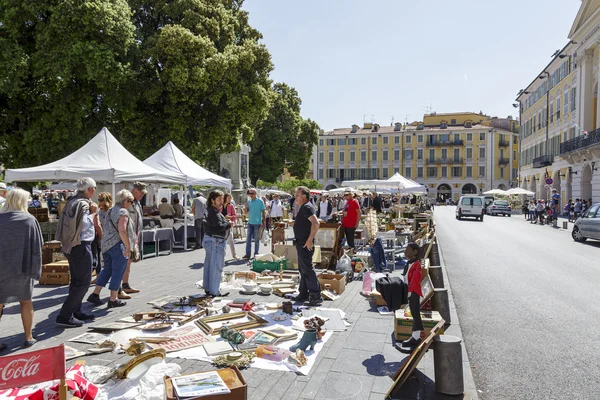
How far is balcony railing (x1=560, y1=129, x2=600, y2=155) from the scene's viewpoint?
29922mm

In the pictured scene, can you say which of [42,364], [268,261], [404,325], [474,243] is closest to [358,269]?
[268,261]

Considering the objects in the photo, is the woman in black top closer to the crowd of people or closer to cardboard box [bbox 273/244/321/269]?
cardboard box [bbox 273/244/321/269]

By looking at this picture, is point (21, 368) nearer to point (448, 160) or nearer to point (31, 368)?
point (31, 368)

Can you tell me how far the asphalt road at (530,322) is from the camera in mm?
4484

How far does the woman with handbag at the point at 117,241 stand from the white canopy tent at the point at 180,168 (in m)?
6.45

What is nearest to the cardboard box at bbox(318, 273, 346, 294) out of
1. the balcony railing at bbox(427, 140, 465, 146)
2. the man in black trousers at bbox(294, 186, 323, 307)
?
the man in black trousers at bbox(294, 186, 323, 307)

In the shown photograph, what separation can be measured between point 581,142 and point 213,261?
3340cm

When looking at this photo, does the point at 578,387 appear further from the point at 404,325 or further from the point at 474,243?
the point at 474,243

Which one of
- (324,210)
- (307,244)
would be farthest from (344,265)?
(324,210)

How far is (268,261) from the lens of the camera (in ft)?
32.9

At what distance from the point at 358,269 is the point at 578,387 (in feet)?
19.2

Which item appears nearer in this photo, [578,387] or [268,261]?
[578,387]

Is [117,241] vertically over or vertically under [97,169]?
under

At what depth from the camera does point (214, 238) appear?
7.34 meters
